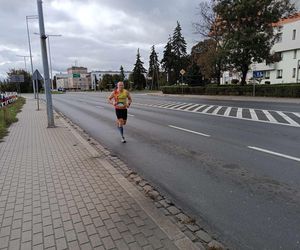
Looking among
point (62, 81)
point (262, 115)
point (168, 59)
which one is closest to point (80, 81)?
point (62, 81)

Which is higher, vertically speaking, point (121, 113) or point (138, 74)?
point (138, 74)

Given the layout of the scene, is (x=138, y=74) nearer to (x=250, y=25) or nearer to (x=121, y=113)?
(x=250, y=25)

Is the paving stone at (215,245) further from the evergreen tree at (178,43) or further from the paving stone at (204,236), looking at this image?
the evergreen tree at (178,43)

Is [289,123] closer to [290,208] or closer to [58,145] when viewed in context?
[290,208]

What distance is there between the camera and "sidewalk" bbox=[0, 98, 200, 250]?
315 cm

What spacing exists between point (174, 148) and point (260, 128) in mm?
4533

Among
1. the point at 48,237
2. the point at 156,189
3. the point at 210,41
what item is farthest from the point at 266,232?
the point at 210,41

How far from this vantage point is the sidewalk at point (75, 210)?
Result: 3148 mm

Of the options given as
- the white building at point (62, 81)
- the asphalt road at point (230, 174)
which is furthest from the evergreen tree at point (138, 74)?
the white building at point (62, 81)

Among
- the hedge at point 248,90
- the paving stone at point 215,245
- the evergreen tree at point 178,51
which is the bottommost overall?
the paving stone at point 215,245

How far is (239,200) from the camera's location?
4.23m

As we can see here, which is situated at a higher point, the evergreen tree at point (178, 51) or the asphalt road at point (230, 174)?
the evergreen tree at point (178, 51)

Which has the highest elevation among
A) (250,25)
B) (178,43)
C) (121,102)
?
(178,43)

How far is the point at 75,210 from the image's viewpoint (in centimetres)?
388
